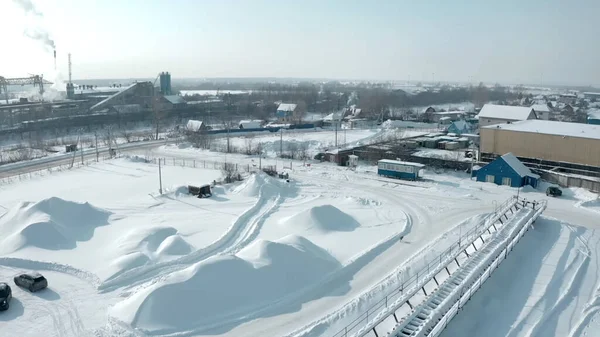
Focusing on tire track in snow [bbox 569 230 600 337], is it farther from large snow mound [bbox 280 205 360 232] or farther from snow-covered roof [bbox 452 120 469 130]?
snow-covered roof [bbox 452 120 469 130]

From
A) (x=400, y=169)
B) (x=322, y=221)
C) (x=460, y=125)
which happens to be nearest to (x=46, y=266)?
(x=322, y=221)

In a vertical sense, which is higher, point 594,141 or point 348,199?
point 594,141

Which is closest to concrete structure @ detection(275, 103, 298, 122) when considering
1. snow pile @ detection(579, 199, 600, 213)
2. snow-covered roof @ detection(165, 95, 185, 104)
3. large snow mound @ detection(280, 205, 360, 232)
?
snow-covered roof @ detection(165, 95, 185, 104)

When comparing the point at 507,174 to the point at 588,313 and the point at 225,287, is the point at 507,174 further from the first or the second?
the point at 225,287

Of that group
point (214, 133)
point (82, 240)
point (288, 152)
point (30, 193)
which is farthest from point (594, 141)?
point (214, 133)

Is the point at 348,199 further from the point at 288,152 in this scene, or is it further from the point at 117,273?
the point at 288,152
